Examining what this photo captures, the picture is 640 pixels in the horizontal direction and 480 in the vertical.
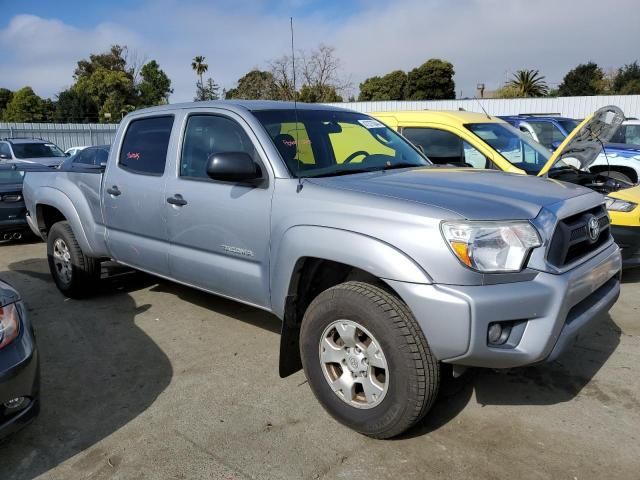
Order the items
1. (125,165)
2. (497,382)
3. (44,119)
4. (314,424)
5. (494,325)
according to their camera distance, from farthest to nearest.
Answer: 1. (44,119)
2. (125,165)
3. (497,382)
4. (314,424)
5. (494,325)

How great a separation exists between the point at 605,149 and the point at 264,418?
328 inches

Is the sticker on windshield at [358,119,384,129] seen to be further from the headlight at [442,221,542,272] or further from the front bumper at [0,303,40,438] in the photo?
the front bumper at [0,303,40,438]

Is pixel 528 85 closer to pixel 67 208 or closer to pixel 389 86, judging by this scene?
pixel 389 86

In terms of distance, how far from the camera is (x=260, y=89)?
1277 inches

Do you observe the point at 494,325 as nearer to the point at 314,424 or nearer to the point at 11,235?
the point at 314,424

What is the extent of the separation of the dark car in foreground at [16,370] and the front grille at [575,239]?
2671 mm

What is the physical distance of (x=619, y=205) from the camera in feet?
17.4

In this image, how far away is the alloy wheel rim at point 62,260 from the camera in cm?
529

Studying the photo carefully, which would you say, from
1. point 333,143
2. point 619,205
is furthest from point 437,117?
point 333,143

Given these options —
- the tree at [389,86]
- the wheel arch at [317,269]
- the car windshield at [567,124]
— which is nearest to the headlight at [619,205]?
the wheel arch at [317,269]

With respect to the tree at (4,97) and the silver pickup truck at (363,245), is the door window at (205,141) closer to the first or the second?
the silver pickup truck at (363,245)

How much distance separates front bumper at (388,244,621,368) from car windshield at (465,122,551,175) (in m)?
3.90

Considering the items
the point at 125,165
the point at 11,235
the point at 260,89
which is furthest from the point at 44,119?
the point at 125,165

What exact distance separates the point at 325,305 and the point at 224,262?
0.99 meters
